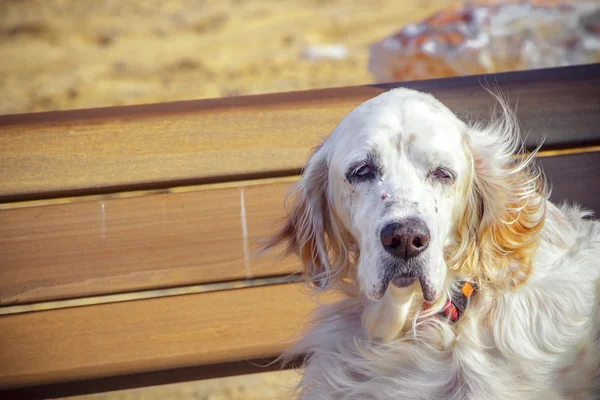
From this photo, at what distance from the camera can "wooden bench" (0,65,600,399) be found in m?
2.52

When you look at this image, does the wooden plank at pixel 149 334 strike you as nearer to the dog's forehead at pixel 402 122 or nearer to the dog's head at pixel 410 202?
the dog's head at pixel 410 202

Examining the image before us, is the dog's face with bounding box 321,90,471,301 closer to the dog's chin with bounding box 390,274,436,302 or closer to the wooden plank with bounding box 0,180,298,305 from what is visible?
the dog's chin with bounding box 390,274,436,302

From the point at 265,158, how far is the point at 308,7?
5.62 metres

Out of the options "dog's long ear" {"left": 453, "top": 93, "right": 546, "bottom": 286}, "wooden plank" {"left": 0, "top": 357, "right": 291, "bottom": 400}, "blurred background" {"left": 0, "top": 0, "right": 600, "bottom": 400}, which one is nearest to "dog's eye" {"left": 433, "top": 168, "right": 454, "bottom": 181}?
"dog's long ear" {"left": 453, "top": 93, "right": 546, "bottom": 286}

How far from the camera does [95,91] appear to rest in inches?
247

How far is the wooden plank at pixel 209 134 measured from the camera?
2.57 metres

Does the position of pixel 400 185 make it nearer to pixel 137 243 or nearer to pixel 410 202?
pixel 410 202

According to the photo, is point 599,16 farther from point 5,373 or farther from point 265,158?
point 5,373

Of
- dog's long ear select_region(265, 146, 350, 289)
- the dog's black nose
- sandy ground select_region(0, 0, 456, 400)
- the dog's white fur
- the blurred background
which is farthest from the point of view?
sandy ground select_region(0, 0, 456, 400)

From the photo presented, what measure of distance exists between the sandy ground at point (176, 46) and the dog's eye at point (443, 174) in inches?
161

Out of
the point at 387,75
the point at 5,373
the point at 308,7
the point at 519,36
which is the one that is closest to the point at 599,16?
the point at 519,36

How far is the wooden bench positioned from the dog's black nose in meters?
0.77

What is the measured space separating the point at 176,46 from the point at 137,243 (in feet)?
16.3

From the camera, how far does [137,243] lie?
8.41 feet
